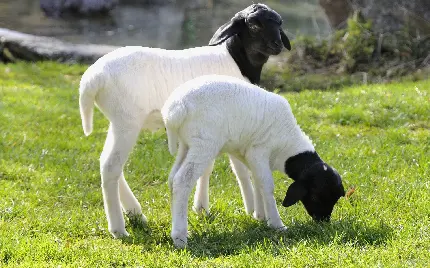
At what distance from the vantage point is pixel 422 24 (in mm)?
11914

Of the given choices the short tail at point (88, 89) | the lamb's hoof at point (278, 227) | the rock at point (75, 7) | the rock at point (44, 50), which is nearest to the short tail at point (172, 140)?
the short tail at point (88, 89)

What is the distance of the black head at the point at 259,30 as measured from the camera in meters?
5.23

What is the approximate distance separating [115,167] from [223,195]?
1336mm

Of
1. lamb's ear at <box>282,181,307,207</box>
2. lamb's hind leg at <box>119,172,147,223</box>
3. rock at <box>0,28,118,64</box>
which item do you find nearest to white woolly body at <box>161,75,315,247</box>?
lamb's ear at <box>282,181,307,207</box>

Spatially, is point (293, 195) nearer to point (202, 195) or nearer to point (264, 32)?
point (202, 195)

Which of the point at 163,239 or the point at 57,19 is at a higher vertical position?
the point at 163,239

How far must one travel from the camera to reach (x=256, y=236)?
4586mm

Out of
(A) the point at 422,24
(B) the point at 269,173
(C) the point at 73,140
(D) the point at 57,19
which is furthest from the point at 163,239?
(D) the point at 57,19

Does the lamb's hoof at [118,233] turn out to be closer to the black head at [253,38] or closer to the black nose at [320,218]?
the black nose at [320,218]

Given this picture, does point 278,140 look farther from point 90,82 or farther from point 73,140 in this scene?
point 73,140

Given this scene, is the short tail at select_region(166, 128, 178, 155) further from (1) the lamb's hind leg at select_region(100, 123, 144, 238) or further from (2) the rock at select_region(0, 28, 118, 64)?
(2) the rock at select_region(0, 28, 118, 64)

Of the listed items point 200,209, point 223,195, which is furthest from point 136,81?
point 223,195

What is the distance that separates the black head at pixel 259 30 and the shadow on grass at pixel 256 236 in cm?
137

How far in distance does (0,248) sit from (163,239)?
1.09m
